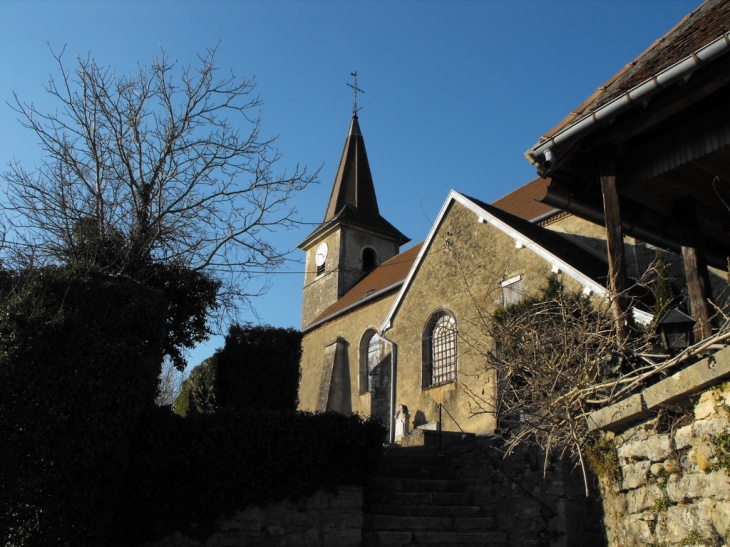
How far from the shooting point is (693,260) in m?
6.48

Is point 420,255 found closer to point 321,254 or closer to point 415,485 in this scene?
point 415,485

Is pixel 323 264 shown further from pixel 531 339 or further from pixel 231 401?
pixel 531 339

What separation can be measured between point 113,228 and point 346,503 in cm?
557

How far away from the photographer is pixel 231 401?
1211cm

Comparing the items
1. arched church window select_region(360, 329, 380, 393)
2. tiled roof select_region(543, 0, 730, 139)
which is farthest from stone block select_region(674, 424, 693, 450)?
arched church window select_region(360, 329, 380, 393)

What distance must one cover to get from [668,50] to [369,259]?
25.4 meters

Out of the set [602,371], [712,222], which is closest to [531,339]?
[602,371]

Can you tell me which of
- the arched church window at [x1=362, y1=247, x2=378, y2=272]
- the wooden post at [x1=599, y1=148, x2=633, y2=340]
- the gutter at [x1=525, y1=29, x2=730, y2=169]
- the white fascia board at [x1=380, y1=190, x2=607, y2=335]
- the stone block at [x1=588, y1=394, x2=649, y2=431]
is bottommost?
the stone block at [x1=588, y1=394, x2=649, y2=431]

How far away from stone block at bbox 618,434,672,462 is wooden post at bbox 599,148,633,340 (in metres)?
0.92

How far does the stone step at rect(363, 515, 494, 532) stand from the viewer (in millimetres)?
8219

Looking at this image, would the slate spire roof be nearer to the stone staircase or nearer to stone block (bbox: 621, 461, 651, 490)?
the stone staircase

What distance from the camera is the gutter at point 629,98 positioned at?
15.6 ft

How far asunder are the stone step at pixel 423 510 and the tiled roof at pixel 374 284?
40.2 feet

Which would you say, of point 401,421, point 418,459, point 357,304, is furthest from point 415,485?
point 357,304
